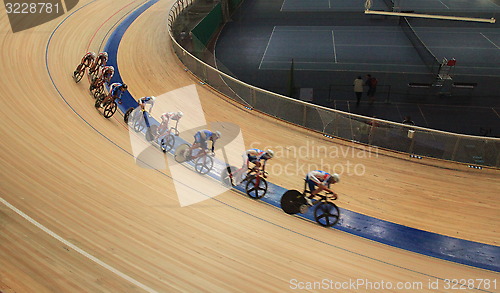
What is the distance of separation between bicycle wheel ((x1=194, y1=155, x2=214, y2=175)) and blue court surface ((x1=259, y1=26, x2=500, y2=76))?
765 centimetres

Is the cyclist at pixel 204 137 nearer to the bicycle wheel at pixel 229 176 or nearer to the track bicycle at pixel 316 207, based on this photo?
the bicycle wheel at pixel 229 176

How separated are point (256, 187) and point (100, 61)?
5666 mm

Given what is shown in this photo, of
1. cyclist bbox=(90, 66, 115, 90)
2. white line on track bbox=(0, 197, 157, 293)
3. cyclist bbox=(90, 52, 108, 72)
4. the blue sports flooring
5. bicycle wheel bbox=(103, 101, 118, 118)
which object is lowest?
white line on track bbox=(0, 197, 157, 293)

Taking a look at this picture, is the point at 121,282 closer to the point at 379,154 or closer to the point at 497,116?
the point at 379,154

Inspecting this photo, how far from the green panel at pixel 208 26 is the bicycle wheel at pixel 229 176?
9.11 meters

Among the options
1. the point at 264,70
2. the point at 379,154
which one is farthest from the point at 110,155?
the point at 264,70

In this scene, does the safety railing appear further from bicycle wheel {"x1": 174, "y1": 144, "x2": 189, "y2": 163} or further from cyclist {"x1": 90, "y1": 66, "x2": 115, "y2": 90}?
cyclist {"x1": 90, "y1": 66, "x2": 115, "y2": 90}

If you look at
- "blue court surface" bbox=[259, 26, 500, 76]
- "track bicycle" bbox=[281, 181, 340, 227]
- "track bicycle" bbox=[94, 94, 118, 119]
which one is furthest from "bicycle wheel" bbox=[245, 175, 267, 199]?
"blue court surface" bbox=[259, 26, 500, 76]

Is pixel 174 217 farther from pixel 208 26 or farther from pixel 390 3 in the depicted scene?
pixel 390 3

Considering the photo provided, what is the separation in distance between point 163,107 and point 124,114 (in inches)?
34.2

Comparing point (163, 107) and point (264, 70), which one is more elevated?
point (264, 70)

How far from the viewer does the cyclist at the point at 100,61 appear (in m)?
9.05

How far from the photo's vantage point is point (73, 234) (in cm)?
495

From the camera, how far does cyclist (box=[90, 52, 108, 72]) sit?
905cm
